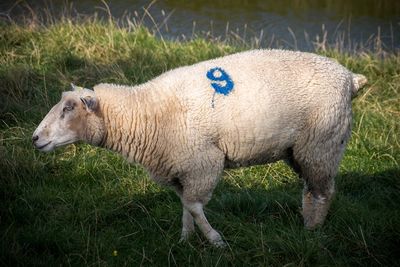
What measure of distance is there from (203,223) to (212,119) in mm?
727

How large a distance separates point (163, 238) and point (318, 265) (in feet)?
3.67

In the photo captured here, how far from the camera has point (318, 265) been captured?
12.6 feet

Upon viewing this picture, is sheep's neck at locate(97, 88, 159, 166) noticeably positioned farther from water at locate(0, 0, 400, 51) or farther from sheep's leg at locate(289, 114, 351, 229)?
water at locate(0, 0, 400, 51)

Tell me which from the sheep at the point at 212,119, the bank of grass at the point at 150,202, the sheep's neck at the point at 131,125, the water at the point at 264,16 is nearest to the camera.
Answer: the bank of grass at the point at 150,202

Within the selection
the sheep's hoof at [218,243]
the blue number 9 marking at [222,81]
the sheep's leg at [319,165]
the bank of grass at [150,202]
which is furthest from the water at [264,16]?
the sheep's hoof at [218,243]

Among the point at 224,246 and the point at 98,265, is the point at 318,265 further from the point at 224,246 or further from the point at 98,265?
the point at 98,265

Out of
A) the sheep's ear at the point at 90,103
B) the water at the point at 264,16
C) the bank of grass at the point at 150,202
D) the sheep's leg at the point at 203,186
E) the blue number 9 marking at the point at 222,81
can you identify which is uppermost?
the blue number 9 marking at the point at 222,81

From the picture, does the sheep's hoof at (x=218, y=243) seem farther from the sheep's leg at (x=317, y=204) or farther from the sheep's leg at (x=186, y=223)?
the sheep's leg at (x=317, y=204)

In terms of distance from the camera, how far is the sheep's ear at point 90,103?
4.09 metres

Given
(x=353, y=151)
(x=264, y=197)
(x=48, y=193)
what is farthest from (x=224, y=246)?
(x=353, y=151)

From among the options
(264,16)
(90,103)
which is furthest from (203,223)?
(264,16)

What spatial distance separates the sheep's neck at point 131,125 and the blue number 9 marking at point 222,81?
18.1 inches

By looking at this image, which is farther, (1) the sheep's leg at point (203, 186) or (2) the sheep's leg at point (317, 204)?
(2) the sheep's leg at point (317, 204)

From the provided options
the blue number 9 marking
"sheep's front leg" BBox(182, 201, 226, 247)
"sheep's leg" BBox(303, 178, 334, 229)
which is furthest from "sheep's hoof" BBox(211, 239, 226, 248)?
the blue number 9 marking
